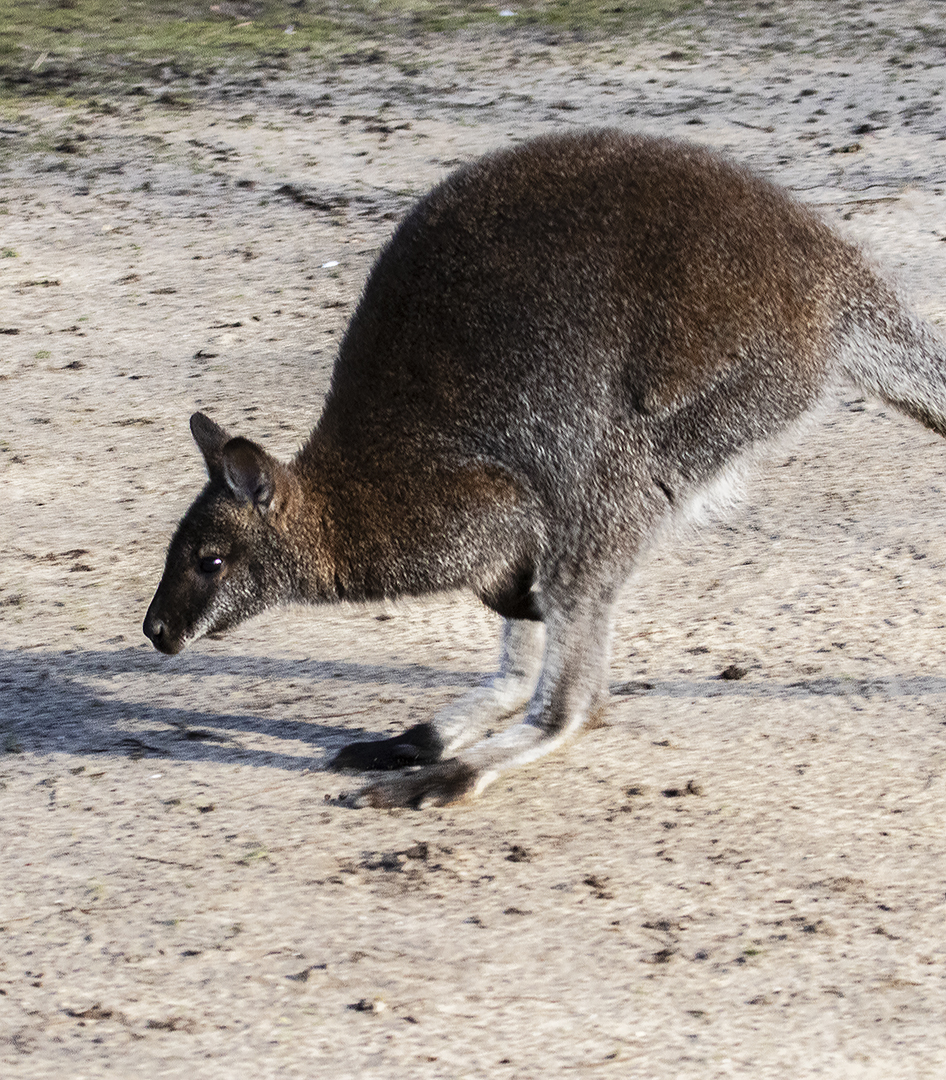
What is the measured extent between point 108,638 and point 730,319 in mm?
1823

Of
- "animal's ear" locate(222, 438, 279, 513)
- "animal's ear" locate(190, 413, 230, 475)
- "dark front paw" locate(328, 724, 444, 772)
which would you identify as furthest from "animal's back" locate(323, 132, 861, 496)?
"dark front paw" locate(328, 724, 444, 772)

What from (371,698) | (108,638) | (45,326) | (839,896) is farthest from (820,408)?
(45,326)

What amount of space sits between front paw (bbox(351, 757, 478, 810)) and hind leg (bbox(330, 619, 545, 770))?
10cm

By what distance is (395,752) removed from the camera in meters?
3.38

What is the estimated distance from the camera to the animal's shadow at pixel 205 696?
11.6ft

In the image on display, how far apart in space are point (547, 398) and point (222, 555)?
0.75 metres

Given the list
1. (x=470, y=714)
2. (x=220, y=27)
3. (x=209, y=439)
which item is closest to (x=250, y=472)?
(x=209, y=439)

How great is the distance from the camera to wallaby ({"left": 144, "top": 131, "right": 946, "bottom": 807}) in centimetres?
312

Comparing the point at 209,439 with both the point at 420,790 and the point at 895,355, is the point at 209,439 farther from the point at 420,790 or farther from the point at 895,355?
the point at 895,355

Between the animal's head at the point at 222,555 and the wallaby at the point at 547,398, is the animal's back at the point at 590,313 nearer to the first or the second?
the wallaby at the point at 547,398

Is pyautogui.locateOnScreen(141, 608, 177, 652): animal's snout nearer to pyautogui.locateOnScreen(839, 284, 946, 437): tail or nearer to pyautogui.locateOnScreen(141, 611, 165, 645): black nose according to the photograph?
pyautogui.locateOnScreen(141, 611, 165, 645): black nose

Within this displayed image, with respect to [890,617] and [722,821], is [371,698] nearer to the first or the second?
[722,821]

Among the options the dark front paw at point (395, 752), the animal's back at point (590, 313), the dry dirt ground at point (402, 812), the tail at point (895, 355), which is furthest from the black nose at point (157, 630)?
the tail at point (895, 355)

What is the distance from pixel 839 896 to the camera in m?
2.88
